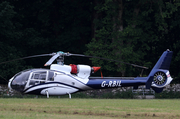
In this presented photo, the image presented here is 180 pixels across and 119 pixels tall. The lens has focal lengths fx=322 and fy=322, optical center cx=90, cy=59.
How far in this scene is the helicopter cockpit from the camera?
1978 centimetres

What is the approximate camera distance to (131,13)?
33656 millimetres

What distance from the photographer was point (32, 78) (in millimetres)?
19797

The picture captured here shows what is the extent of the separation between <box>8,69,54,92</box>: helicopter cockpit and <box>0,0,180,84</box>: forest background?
10.7 m

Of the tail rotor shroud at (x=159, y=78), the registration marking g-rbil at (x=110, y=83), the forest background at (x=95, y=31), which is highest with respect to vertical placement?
the forest background at (x=95, y=31)

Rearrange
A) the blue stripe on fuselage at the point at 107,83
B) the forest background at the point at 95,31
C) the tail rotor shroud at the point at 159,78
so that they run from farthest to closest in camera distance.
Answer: the forest background at the point at 95,31 < the tail rotor shroud at the point at 159,78 < the blue stripe on fuselage at the point at 107,83

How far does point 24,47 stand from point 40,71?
16254 mm

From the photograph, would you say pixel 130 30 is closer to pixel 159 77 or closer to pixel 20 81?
pixel 159 77

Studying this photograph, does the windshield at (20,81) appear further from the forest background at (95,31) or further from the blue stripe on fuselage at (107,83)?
the forest background at (95,31)

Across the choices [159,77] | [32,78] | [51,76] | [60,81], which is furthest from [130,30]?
[32,78]

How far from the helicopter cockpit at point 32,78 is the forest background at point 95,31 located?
10665mm

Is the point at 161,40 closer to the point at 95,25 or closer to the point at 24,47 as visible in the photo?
the point at 95,25

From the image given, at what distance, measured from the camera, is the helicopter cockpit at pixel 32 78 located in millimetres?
19781

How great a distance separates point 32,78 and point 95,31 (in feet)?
47.5

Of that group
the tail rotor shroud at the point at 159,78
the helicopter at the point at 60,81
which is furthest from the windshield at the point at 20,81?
the tail rotor shroud at the point at 159,78
